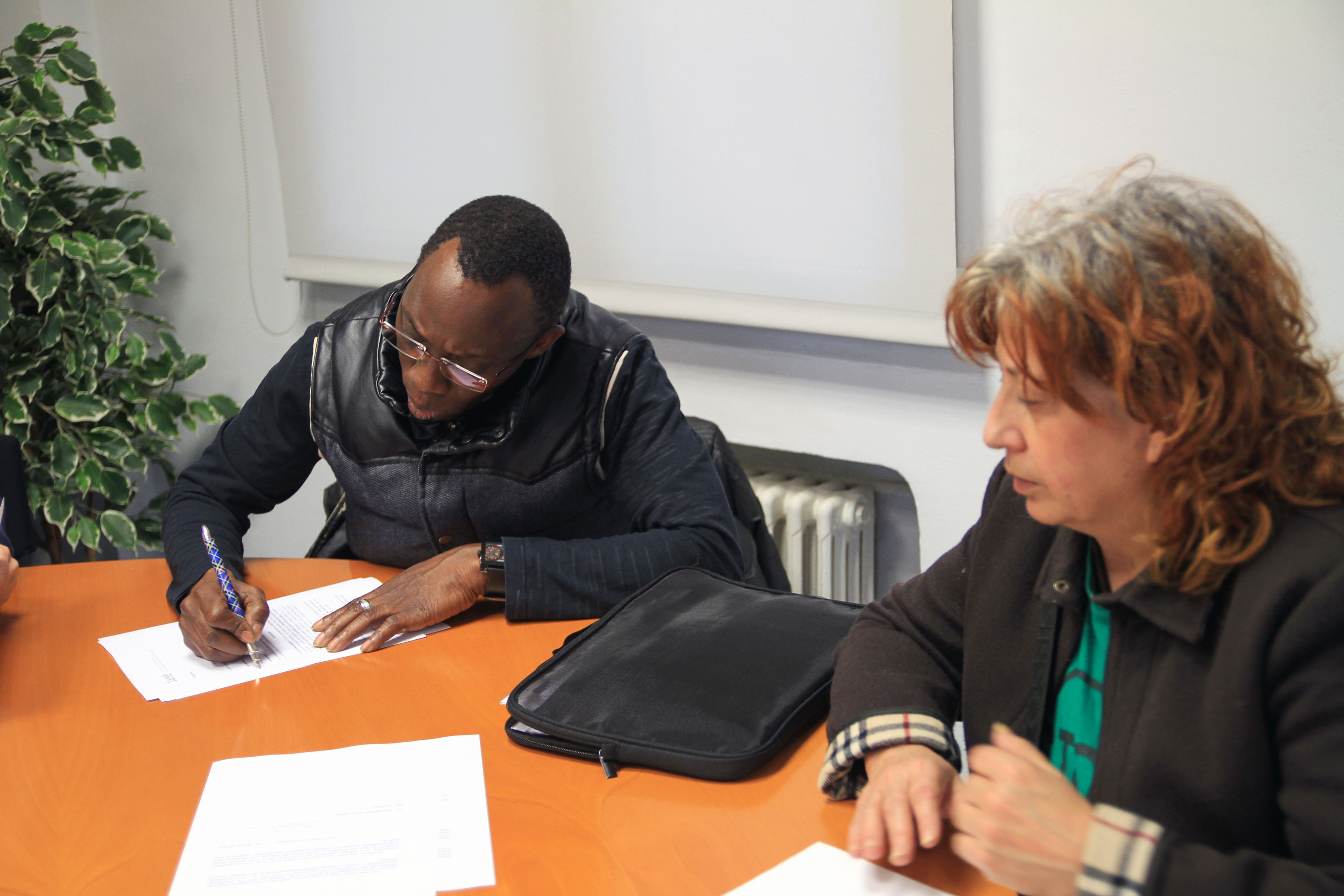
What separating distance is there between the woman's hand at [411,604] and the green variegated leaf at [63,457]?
2.01 m

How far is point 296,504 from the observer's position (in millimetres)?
3580

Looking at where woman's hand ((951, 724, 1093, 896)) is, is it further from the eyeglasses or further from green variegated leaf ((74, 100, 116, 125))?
green variegated leaf ((74, 100, 116, 125))

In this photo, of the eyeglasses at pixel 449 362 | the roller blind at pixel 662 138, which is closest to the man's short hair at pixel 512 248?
the eyeglasses at pixel 449 362

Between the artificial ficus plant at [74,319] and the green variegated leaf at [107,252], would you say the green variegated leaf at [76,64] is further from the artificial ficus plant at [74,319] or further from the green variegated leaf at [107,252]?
the green variegated leaf at [107,252]

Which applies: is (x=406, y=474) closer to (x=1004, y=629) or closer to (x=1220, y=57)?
(x=1004, y=629)

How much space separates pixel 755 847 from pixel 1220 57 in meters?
1.58

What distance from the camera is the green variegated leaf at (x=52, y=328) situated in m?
2.98

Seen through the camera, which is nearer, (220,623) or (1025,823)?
(1025,823)

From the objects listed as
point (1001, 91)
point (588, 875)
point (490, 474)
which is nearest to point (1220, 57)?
point (1001, 91)

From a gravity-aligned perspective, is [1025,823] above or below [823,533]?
above

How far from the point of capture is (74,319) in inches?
120

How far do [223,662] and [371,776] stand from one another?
0.41 metres

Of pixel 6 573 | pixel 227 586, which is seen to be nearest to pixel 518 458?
pixel 227 586

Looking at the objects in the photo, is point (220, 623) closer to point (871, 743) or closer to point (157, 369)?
point (871, 743)
